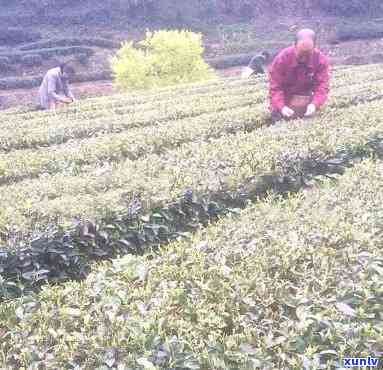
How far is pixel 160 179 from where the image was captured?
564 centimetres

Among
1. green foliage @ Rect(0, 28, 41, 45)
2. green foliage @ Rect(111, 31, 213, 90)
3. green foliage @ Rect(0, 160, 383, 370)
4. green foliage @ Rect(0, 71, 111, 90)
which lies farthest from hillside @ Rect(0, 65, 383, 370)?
green foliage @ Rect(0, 28, 41, 45)

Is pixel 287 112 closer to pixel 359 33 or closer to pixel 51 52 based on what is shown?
pixel 51 52

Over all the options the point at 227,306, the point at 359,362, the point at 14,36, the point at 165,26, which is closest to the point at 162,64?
the point at 227,306

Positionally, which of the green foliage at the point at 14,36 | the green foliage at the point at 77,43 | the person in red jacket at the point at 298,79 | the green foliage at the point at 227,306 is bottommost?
the green foliage at the point at 227,306

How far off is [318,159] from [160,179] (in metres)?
2.04

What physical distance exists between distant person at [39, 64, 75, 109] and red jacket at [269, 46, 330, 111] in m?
6.59

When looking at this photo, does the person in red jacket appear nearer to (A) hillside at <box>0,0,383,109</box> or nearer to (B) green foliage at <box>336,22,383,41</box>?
(A) hillside at <box>0,0,383,109</box>

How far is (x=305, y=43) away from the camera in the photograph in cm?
759

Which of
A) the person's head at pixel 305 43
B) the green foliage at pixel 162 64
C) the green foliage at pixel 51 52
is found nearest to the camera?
the person's head at pixel 305 43

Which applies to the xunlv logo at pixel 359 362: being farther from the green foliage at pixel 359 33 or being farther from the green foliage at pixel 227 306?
the green foliage at pixel 359 33

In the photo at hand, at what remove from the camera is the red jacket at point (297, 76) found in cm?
797

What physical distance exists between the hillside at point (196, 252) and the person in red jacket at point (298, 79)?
35cm

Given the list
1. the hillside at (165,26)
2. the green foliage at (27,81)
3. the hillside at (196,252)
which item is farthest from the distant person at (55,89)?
the hillside at (165,26)

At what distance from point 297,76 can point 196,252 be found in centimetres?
481
